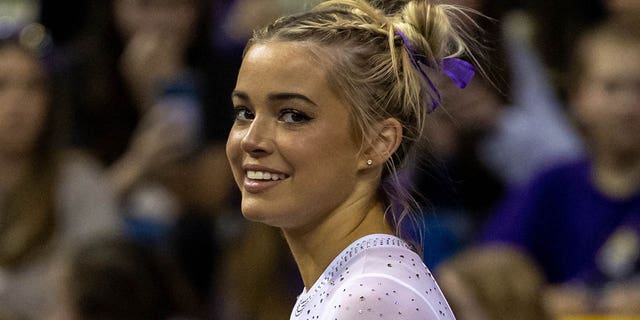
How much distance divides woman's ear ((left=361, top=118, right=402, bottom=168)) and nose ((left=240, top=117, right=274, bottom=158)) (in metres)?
0.16

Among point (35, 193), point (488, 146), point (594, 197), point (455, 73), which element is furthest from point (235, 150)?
point (35, 193)

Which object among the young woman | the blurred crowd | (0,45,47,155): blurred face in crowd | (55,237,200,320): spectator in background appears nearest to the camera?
the young woman

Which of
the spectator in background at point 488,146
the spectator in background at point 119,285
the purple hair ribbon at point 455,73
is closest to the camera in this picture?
the purple hair ribbon at point 455,73

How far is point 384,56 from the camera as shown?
77.9 inches

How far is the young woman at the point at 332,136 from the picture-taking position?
74.2 inches

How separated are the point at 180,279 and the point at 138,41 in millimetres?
1643

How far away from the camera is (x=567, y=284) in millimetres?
3510

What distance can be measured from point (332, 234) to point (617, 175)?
1.85 metres

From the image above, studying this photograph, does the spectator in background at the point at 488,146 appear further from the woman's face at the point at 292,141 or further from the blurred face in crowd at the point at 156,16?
the woman's face at the point at 292,141

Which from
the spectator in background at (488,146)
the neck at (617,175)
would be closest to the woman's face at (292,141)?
the neck at (617,175)

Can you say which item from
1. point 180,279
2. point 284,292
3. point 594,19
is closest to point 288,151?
point 180,279

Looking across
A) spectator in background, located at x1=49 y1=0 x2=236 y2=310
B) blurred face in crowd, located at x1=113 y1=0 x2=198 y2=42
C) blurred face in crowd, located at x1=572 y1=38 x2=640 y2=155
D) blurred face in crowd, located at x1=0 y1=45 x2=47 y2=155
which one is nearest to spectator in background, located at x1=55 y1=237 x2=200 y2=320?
spectator in background, located at x1=49 y1=0 x2=236 y2=310

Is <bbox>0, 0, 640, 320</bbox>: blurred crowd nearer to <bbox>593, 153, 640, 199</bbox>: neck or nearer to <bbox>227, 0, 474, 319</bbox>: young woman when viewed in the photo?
<bbox>593, 153, 640, 199</bbox>: neck

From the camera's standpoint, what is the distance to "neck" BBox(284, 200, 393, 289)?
1.95 metres
